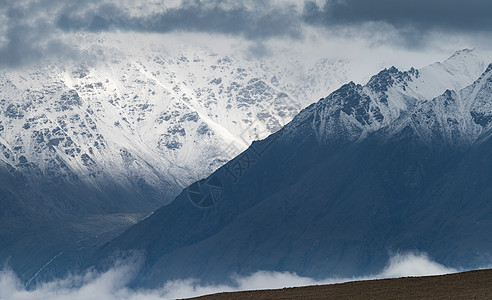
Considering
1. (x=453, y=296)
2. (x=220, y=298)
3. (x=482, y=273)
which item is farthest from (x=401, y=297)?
(x=220, y=298)

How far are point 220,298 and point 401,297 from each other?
27342 millimetres

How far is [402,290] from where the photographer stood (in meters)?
142

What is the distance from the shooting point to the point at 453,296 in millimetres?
133125

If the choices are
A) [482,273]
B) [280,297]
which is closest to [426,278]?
[482,273]

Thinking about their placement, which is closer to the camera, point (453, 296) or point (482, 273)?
point (453, 296)

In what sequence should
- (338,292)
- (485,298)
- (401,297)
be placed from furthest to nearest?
(338,292) < (401,297) < (485,298)

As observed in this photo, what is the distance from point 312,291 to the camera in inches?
6038

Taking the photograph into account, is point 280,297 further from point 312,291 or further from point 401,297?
point 401,297

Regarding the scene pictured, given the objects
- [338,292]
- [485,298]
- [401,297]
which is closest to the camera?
[485,298]

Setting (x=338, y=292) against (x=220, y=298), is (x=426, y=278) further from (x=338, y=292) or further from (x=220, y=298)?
(x=220, y=298)

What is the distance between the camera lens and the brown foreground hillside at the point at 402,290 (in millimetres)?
136375

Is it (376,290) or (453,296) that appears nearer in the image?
(453,296)

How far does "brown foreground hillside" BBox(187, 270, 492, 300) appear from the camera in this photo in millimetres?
136375

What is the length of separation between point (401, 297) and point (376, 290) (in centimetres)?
857
